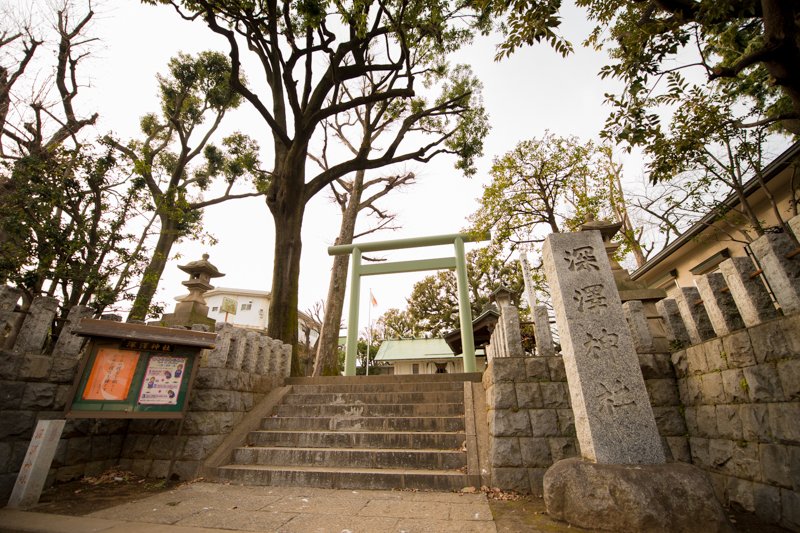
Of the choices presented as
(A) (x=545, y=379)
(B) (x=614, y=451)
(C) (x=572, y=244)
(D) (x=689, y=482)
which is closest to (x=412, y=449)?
(A) (x=545, y=379)

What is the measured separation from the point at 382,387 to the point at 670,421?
4.30 m

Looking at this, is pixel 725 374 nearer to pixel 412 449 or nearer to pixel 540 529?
pixel 540 529

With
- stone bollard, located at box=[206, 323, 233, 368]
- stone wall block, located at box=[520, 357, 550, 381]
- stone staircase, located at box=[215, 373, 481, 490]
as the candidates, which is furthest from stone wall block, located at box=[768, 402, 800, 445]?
stone bollard, located at box=[206, 323, 233, 368]

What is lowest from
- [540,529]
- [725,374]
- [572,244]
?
[540,529]

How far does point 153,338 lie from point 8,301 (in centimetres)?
136

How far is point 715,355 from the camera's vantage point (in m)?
3.64

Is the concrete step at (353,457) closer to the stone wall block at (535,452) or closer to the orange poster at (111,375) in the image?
the stone wall block at (535,452)

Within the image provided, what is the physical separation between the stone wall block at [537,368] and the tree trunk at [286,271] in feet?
18.9

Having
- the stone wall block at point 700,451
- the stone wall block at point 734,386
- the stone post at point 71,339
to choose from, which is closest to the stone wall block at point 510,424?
the stone wall block at point 700,451

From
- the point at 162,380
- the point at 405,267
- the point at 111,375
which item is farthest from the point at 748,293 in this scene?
the point at 405,267

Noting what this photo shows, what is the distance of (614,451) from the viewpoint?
3.24 m

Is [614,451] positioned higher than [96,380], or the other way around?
[96,380]

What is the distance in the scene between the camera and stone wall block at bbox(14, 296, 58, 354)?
12.4ft

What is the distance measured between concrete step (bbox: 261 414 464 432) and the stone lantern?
300 cm
